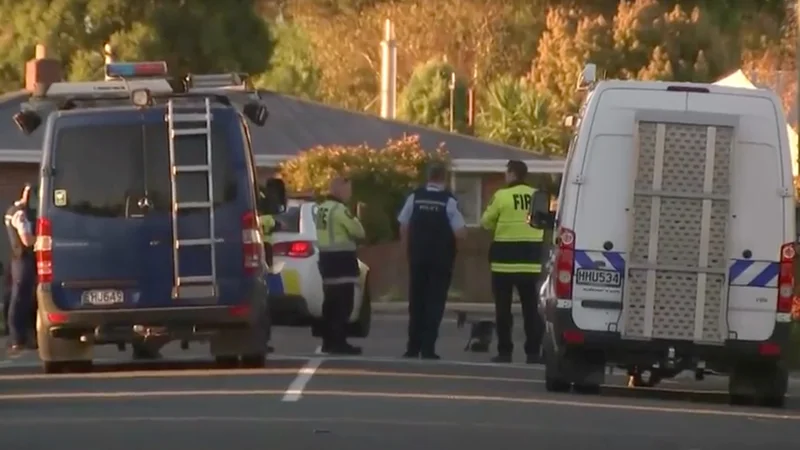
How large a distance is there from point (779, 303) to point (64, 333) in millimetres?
5765

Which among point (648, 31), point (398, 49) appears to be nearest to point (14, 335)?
point (648, 31)

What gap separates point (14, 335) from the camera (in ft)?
69.3

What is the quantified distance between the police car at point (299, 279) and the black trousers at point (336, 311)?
1.32 metres

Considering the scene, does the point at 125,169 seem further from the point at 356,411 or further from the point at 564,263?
the point at 356,411

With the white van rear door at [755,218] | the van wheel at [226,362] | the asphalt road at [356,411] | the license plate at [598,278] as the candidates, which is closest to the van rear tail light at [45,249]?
the asphalt road at [356,411]

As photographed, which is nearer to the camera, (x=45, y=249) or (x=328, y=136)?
(x=45, y=249)

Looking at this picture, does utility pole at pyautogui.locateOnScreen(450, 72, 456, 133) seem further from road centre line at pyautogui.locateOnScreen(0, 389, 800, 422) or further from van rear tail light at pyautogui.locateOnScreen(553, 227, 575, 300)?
road centre line at pyautogui.locateOnScreen(0, 389, 800, 422)

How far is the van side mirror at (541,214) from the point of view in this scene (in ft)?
55.3

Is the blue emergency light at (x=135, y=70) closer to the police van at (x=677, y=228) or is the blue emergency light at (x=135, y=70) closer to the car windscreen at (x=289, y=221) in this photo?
the police van at (x=677, y=228)

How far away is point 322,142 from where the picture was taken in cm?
3731

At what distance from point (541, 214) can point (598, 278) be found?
1694 mm

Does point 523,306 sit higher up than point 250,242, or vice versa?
point 250,242

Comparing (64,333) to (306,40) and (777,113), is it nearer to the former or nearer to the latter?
(777,113)

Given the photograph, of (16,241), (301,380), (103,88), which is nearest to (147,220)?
(103,88)
